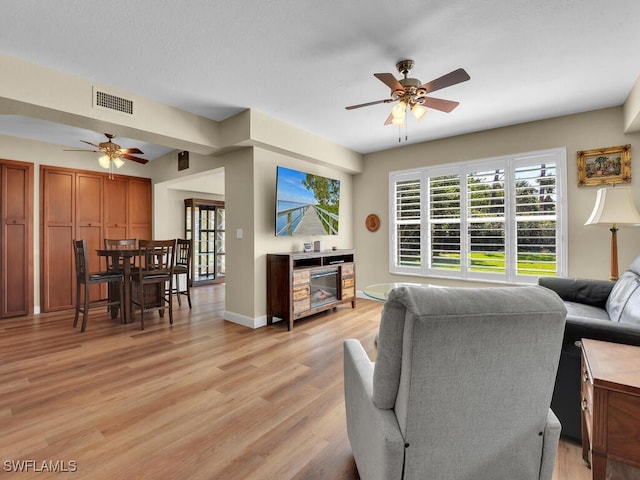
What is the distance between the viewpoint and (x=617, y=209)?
9.63ft

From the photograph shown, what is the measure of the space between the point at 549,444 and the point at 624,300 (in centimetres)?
177

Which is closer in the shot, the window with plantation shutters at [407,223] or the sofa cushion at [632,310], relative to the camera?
the sofa cushion at [632,310]

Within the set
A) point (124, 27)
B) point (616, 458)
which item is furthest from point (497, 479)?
point (124, 27)

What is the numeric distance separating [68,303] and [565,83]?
7159mm

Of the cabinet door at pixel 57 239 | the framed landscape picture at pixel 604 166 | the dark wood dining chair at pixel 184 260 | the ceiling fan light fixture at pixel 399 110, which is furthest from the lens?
the dark wood dining chair at pixel 184 260

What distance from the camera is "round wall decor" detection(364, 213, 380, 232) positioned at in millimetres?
5453

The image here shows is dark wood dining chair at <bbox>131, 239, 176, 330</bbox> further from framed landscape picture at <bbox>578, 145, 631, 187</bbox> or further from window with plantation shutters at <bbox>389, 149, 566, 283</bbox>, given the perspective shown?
framed landscape picture at <bbox>578, 145, 631, 187</bbox>

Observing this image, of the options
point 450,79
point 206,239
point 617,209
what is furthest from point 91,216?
point 617,209

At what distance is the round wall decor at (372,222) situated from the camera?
5.45m

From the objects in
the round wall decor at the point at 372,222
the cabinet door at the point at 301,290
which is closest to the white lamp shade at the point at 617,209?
the round wall decor at the point at 372,222

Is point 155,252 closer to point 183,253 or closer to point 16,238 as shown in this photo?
point 183,253

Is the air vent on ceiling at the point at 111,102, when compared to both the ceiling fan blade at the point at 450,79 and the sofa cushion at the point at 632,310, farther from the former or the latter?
the sofa cushion at the point at 632,310

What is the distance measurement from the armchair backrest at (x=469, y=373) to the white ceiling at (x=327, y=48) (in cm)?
200

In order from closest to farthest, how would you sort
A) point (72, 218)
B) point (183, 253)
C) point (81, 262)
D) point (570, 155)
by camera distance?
point (570, 155), point (81, 262), point (72, 218), point (183, 253)
